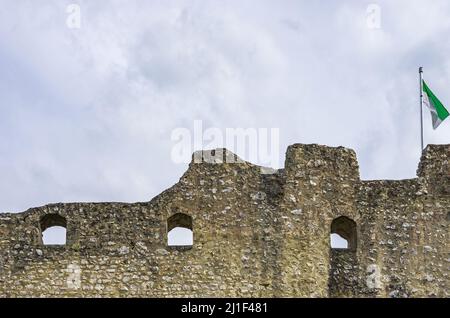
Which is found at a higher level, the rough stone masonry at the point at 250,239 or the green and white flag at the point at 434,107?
the green and white flag at the point at 434,107

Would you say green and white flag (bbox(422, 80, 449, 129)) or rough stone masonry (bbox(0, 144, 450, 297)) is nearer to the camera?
rough stone masonry (bbox(0, 144, 450, 297))

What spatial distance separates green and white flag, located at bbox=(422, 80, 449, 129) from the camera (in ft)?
87.6

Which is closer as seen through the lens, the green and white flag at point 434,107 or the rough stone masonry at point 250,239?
the rough stone masonry at point 250,239

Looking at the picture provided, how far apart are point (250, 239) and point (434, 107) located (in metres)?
5.51

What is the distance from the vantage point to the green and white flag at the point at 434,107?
1051 inches

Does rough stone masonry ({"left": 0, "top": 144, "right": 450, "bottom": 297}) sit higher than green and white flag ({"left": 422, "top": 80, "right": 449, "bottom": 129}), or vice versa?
green and white flag ({"left": 422, "top": 80, "right": 449, "bottom": 129})

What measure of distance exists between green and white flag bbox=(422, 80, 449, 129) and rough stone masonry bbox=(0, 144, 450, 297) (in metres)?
1.75

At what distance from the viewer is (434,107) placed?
26812mm

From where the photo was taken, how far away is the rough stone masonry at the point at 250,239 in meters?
24.8

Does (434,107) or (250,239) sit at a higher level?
(434,107)

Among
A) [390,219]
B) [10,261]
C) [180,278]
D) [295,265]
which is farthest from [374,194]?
[10,261]

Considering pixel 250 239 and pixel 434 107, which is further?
pixel 434 107

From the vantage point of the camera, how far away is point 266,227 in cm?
2505

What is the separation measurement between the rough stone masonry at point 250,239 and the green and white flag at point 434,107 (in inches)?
68.8
